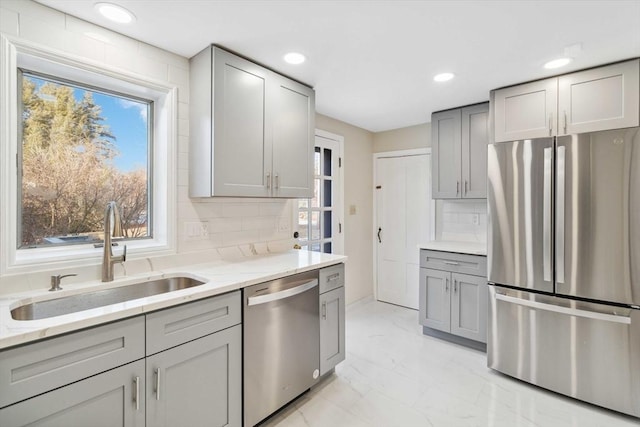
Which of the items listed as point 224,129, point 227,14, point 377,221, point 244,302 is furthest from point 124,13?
point 377,221

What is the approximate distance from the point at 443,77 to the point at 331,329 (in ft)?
7.03

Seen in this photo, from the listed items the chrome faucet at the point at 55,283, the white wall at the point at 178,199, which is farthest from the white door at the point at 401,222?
the chrome faucet at the point at 55,283

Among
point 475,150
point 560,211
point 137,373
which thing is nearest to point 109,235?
point 137,373

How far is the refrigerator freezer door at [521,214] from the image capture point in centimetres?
222

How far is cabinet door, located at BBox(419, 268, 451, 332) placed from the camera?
300cm

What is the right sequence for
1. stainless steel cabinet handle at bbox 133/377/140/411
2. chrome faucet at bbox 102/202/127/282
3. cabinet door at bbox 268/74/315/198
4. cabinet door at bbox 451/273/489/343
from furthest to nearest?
cabinet door at bbox 451/273/489/343
cabinet door at bbox 268/74/315/198
chrome faucet at bbox 102/202/127/282
stainless steel cabinet handle at bbox 133/377/140/411

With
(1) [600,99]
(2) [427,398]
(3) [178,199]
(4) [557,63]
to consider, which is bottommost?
(2) [427,398]

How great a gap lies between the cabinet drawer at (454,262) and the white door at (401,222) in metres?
0.73

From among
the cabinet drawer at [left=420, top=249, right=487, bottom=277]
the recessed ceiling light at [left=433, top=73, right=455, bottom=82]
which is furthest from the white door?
the recessed ceiling light at [left=433, top=73, right=455, bottom=82]

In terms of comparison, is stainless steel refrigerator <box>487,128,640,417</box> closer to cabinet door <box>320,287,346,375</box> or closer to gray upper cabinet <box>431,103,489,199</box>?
gray upper cabinet <box>431,103,489,199</box>

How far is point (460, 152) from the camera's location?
319 cm

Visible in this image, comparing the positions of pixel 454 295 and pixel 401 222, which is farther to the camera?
pixel 401 222

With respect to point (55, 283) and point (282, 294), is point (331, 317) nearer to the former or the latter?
point (282, 294)

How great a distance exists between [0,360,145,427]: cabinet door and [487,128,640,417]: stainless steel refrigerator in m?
2.47
